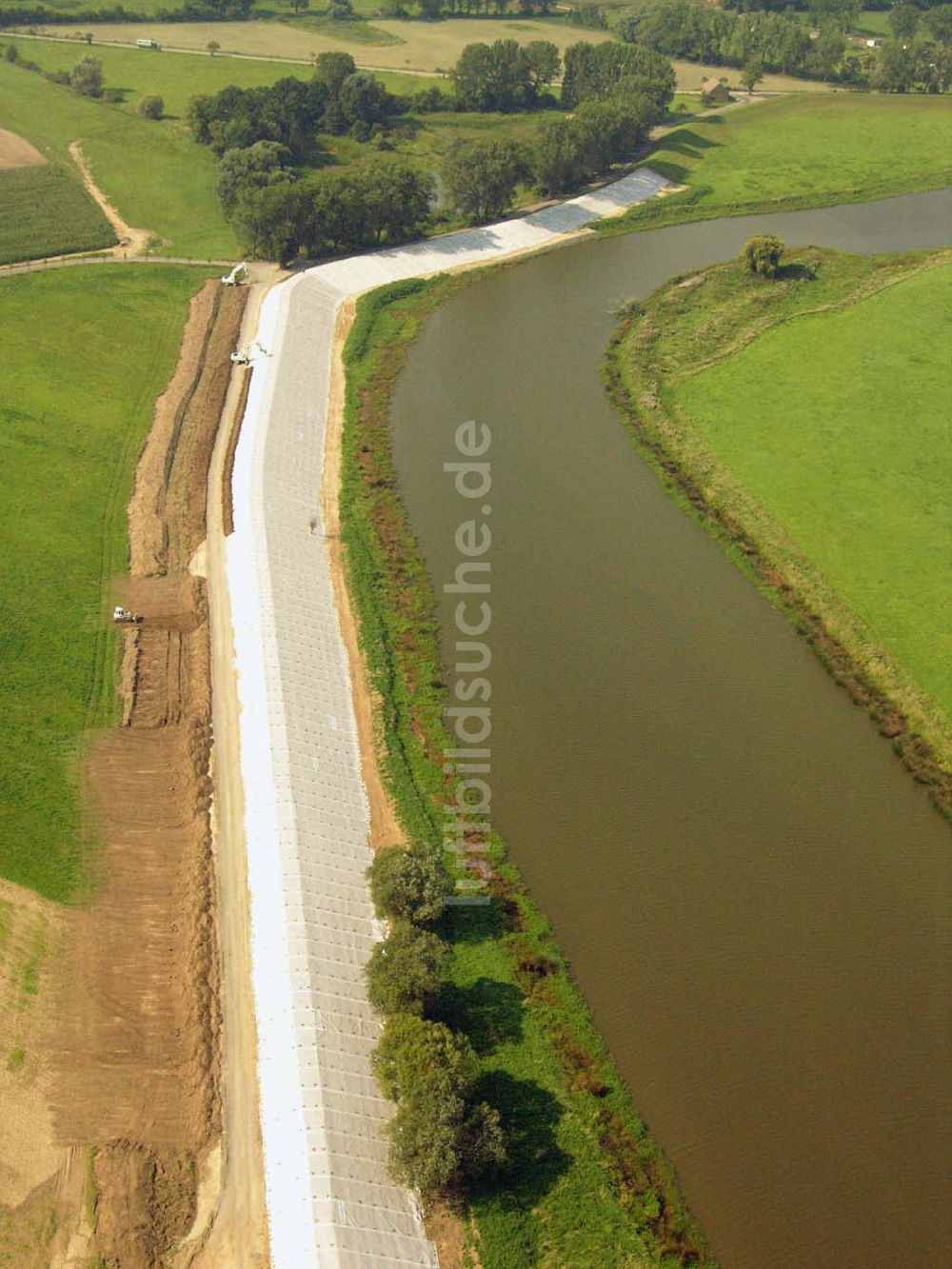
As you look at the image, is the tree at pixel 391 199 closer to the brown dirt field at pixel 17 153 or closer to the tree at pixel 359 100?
the tree at pixel 359 100

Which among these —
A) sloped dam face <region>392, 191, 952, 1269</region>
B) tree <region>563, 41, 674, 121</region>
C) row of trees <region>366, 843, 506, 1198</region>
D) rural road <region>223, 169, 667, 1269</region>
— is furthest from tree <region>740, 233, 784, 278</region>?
row of trees <region>366, 843, 506, 1198</region>

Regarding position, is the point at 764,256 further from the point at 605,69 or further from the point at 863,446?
the point at 605,69

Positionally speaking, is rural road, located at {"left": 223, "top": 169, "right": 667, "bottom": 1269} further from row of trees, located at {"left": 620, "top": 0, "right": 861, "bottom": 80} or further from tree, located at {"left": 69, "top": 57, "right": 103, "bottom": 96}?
row of trees, located at {"left": 620, "top": 0, "right": 861, "bottom": 80}

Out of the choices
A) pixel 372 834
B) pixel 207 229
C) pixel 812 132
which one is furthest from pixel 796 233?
pixel 372 834

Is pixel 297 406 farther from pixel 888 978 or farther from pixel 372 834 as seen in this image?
pixel 888 978

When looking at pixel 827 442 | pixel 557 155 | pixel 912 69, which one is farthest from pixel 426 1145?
pixel 912 69

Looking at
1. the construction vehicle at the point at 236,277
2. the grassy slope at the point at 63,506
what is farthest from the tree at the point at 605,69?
the grassy slope at the point at 63,506
